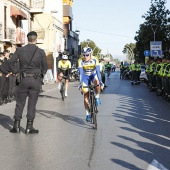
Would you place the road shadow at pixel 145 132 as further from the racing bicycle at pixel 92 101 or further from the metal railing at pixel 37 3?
the metal railing at pixel 37 3

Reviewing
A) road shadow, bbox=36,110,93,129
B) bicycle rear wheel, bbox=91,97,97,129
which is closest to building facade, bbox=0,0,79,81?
road shadow, bbox=36,110,93,129

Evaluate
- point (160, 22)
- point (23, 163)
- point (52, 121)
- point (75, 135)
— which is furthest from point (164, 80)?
point (160, 22)

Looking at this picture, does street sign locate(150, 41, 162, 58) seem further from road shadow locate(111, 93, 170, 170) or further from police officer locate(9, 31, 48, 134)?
police officer locate(9, 31, 48, 134)

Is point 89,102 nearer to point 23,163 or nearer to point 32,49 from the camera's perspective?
point 32,49

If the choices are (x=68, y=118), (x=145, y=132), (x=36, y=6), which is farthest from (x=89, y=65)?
(x=36, y=6)

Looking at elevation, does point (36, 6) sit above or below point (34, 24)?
above

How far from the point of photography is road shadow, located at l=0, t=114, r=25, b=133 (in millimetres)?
10320

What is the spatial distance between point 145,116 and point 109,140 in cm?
428

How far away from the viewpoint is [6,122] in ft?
36.9

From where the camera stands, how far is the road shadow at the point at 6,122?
10.3m

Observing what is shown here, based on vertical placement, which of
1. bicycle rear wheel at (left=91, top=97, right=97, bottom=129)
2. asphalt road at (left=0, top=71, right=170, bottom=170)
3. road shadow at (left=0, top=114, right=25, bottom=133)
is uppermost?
bicycle rear wheel at (left=91, top=97, right=97, bottom=129)

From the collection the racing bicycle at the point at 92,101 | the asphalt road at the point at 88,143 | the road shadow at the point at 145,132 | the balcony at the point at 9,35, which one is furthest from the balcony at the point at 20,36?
the racing bicycle at the point at 92,101

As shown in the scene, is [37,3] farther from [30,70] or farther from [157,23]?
[30,70]

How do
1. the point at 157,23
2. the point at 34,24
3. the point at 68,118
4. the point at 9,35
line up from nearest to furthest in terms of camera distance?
1. the point at 68,118
2. the point at 9,35
3. the point at 34,24
4. the point at 157,23
